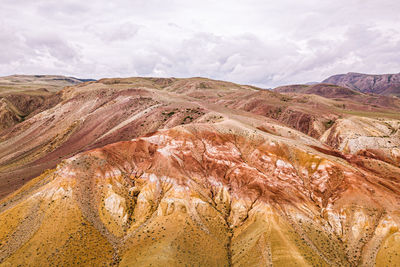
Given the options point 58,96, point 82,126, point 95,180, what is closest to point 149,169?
point 95,180

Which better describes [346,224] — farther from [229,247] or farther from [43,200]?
[43,200]

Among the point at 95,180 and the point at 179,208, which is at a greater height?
the point at 95,180

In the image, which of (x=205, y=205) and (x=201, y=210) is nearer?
(x=201, y=210)

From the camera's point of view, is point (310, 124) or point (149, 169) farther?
point (310, 124)

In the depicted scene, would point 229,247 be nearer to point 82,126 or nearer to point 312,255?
point 312,255

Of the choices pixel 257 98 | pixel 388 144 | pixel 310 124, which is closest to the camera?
pixel 388 144

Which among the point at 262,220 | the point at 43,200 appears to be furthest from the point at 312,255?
the point at 43,200

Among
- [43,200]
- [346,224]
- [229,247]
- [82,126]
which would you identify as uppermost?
[82,126]

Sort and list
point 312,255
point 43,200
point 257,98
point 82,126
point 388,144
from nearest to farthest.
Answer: point 312,255
point 43,200
point 388,144
point 82,126
point 257,98

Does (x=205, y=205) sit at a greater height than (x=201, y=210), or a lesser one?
greater
